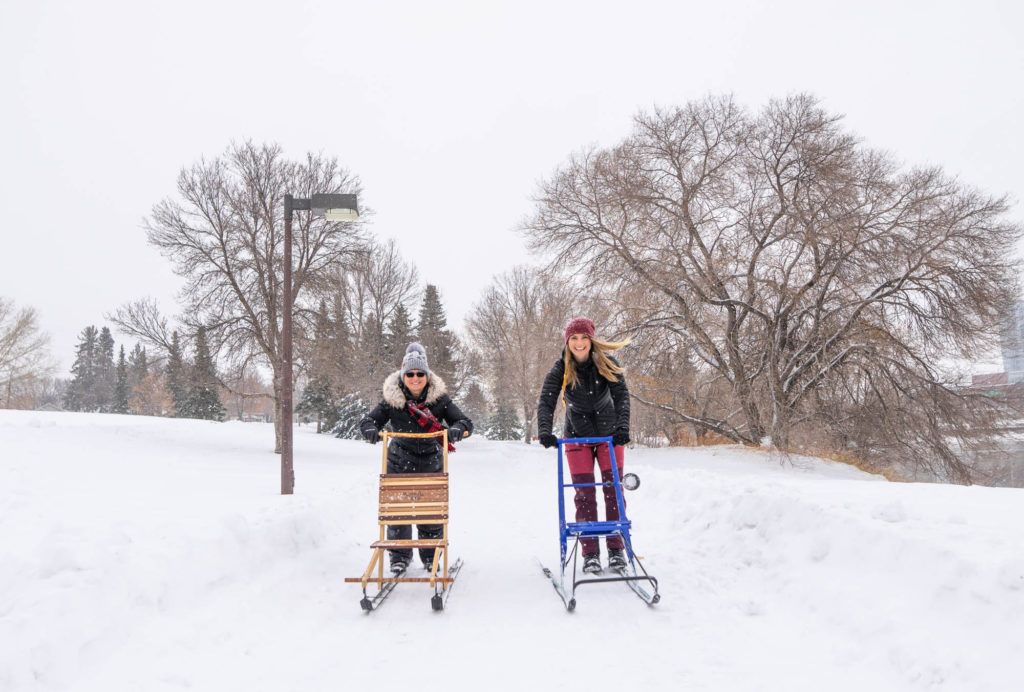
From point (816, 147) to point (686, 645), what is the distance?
52.6 ft

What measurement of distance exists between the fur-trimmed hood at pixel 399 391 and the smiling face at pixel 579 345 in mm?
1303

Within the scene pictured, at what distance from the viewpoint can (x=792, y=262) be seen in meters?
15.2

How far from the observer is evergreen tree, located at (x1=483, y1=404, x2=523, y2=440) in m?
46.0

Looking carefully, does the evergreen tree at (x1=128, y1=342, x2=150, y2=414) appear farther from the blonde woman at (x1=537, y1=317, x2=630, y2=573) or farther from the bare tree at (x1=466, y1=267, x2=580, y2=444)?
the blonde woman at (x1=537, y1=317, x2=630, y2=573)

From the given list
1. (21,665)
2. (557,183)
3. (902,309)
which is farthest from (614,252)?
(21,665)

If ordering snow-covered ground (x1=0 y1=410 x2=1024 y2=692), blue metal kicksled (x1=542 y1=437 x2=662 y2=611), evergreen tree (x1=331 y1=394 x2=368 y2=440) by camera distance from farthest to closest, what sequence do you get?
evergreen tree (x1=331 y1=394 x2=368 y2=440), blue metal kicksled (x1=542 y1=437 x2=662 y2=611), snow-covered ground (x1=0 y1=410 x2=1024 y2=692)

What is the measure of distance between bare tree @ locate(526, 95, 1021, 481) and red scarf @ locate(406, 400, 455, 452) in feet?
36.7

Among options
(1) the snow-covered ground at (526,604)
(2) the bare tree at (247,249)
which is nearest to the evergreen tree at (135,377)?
(2) the bare tree at (247,249)

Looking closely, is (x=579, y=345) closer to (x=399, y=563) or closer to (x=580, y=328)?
(x=580, y=328)

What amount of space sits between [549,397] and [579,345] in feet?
1.86

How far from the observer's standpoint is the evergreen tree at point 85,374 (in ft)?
224

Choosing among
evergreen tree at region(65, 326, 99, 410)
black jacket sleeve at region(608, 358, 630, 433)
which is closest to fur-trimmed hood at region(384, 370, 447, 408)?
black jacket sleeve at region(608, 358, 630, 433)

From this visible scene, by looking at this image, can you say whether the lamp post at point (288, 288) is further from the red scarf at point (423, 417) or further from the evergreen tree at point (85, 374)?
the evergreen tree at point (85, 374)

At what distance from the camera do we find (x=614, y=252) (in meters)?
17.4
